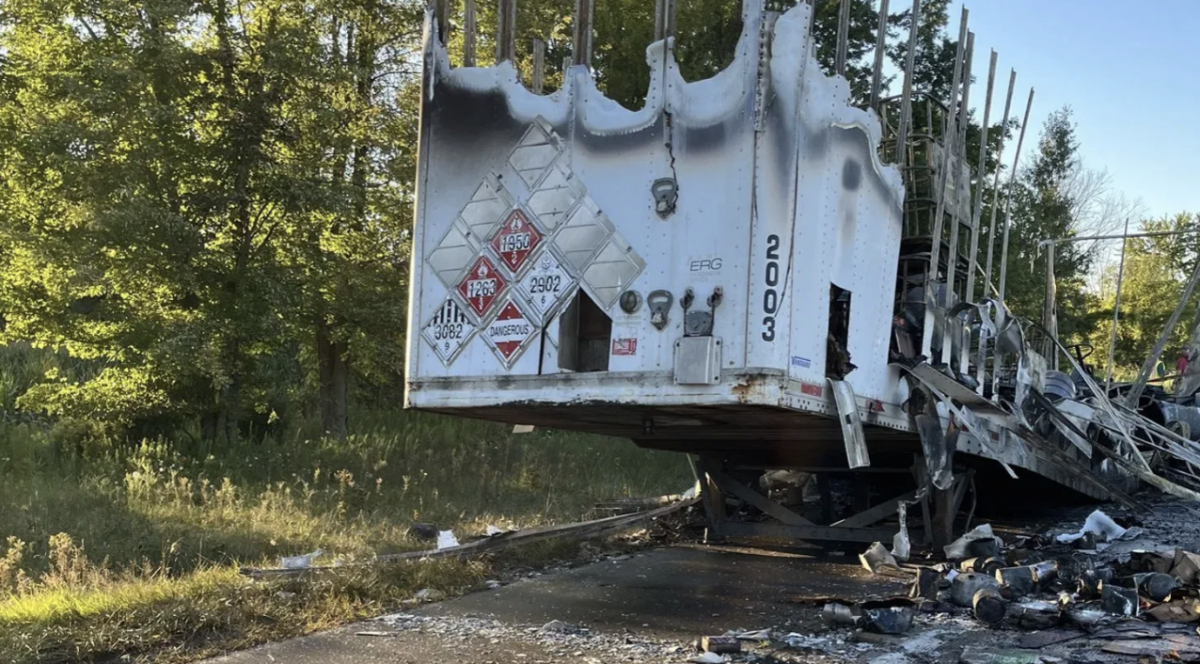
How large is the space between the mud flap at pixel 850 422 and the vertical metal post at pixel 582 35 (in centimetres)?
265

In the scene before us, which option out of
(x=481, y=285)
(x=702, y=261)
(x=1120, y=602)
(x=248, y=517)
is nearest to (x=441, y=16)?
(x=481, y=285)

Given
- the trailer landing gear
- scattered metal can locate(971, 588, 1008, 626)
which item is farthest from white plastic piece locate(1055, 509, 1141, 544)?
scattered metal can locate(971, 588, 1008, 626)

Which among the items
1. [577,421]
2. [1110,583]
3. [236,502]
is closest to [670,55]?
[577,421]

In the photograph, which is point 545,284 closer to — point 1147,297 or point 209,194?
point 209,194

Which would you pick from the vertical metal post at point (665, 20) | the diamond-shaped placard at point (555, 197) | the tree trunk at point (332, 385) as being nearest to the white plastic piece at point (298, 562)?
the diamond-shaped placard at point (555, 197)

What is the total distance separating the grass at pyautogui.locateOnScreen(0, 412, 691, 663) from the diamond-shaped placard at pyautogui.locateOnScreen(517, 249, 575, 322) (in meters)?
2.10

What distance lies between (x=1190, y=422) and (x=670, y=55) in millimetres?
9427

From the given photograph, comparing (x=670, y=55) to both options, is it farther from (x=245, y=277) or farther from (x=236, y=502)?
(x=245, y=277)

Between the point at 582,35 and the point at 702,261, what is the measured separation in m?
1.86

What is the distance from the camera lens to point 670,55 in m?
6.26

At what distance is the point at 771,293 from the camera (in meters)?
5.86

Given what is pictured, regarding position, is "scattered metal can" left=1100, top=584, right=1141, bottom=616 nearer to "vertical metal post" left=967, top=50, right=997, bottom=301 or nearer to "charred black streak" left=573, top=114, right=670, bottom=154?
"vertical metal post" left=967, top=50, right=997, bottom=301

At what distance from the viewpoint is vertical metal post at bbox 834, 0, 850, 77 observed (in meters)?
6.51

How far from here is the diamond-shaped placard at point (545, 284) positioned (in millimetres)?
6430
